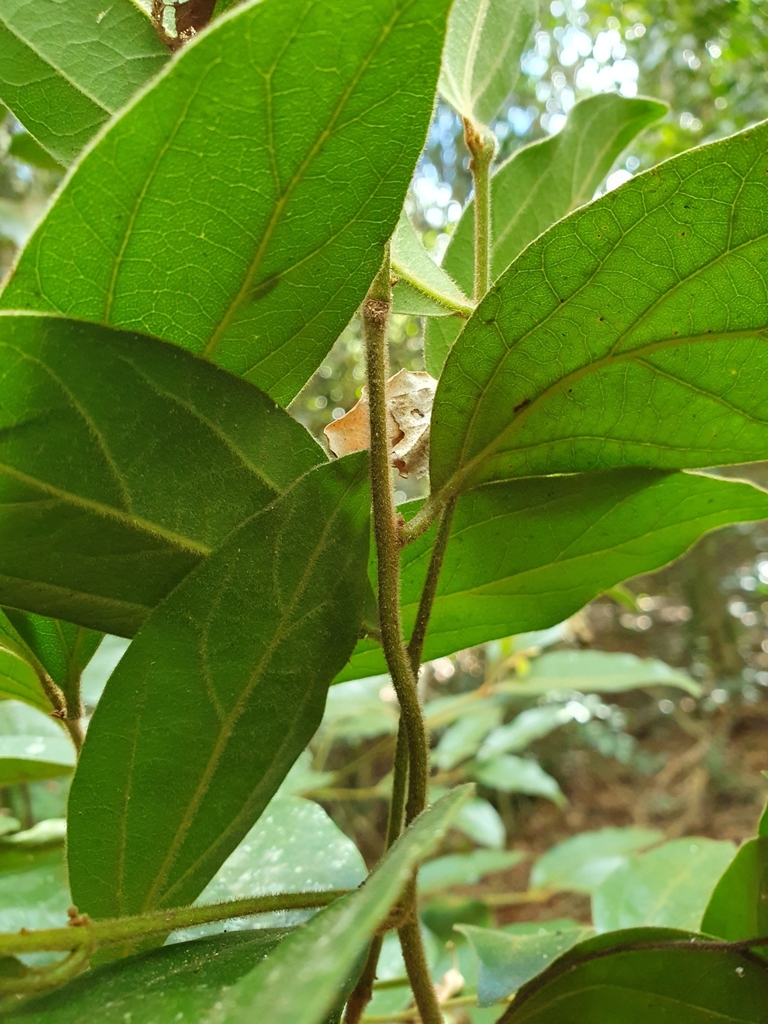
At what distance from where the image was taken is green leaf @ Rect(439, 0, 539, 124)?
0.52 m

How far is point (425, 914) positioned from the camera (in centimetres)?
144

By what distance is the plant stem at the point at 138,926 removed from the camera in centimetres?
27

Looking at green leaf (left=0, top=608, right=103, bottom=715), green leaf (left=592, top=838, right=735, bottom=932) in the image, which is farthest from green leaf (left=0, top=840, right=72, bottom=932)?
green leaf (left=592, top=838, right=735, bottom=932)

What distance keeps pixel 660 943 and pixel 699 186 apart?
403 mm

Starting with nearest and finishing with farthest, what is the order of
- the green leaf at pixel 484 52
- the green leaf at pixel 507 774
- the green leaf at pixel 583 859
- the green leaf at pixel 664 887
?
the green leaf at pixel 484 52
the green leaf at pixel 664 887
the green leaf at pixel 583 859
the green leaf at pixel 507 774

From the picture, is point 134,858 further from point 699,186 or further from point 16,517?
point 699,186

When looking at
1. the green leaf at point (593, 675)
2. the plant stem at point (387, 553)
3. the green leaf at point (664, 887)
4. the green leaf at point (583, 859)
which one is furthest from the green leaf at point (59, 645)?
the green leaf at point (583, 859)

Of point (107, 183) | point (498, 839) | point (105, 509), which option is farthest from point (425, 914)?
point (107, 183)

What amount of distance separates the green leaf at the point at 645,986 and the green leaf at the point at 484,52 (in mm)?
527

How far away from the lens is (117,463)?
317 mm

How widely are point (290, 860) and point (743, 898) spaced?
317mm

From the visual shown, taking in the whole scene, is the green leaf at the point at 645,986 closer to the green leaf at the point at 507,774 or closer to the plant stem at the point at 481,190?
the plant stem at the point at 481,190

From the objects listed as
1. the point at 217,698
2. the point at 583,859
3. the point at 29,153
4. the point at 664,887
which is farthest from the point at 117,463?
the point at 583,859

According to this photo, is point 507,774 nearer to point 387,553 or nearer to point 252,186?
point 387,553
